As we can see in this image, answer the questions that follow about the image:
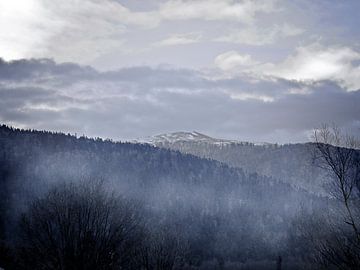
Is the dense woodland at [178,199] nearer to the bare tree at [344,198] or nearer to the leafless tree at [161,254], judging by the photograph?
the leafless tree at [161,254]

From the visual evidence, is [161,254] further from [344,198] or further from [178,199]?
[178,199]

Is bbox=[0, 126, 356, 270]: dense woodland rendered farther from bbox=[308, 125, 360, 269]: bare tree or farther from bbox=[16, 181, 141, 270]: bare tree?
bbox=[308, 125, 360, 269]: bare tree

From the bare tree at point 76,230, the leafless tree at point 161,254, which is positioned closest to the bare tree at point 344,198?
the bare tree at point 76,230

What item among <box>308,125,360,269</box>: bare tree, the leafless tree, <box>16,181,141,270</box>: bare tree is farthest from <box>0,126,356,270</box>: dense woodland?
<box>308,125,360,269</box>: bare tree

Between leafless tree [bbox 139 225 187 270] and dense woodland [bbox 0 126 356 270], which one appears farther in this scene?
dense woodland [bbox 0 126 356 270]

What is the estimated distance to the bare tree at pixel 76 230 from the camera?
84.4ft

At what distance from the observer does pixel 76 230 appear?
86.9 ft

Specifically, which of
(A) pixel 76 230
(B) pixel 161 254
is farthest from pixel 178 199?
(A) pixel 76 230

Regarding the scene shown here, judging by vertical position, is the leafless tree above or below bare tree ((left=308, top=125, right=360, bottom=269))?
below

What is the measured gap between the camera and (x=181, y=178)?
561ft

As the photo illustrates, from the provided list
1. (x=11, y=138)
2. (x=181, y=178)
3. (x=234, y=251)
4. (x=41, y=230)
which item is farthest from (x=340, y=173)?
(x=11, y=138)

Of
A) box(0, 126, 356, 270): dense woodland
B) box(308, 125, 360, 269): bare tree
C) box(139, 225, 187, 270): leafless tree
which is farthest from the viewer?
box(0, 126, 356, 270): dense woodland

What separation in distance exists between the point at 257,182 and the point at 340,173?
518ft

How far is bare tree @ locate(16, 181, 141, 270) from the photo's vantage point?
84.4 ft
